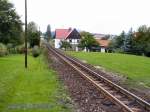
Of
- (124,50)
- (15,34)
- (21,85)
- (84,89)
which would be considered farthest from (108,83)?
(124,50)

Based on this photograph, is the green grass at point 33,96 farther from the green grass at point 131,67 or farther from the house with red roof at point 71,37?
the house with red roof at point 71,37

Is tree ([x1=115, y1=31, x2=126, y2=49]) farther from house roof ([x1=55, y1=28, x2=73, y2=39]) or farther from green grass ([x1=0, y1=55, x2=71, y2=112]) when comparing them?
green grass ([x1=0, y1=55, x2=71, y2=112])

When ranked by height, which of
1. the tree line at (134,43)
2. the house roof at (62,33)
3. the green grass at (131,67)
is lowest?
the green grass at (131,67)

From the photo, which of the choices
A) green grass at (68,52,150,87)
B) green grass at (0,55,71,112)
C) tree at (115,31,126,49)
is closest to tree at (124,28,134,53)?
tree at (115,31,126,49)

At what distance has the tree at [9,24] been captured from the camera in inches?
2638

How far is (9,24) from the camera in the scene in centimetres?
6806

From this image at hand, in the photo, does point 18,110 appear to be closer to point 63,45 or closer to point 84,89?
point 84,89

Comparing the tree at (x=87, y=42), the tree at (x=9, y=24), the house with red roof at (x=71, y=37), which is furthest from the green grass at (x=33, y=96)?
the house with red roof at (x=71, y=37)

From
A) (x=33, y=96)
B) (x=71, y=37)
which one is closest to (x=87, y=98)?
(x=33, y=96)

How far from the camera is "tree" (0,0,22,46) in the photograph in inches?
2638

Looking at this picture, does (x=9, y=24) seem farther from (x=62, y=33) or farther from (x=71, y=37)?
(x=62, y=33)

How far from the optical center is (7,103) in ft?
48.8

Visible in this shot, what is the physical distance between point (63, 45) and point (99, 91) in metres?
77.3

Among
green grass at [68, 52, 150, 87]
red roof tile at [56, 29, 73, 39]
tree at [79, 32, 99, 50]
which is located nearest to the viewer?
green grass at [68, 52, 150, 87]
